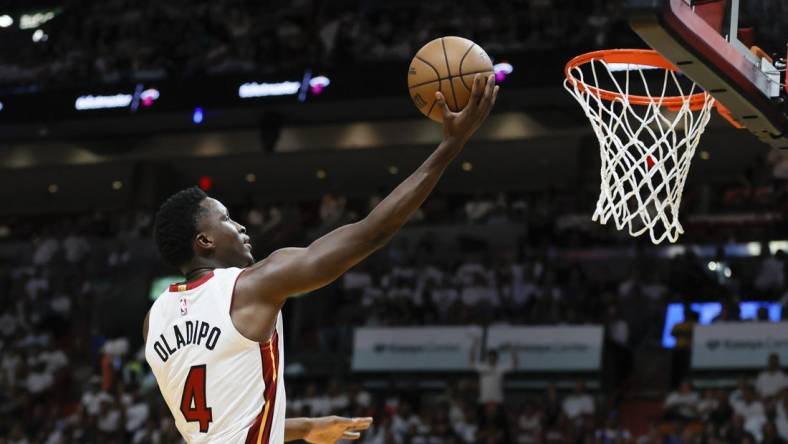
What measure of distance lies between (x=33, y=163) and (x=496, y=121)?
28.2 feet

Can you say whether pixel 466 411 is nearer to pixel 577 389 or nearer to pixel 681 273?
pixel 577 389

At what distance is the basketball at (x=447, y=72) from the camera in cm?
376

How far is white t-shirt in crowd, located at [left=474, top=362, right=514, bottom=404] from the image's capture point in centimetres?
1455

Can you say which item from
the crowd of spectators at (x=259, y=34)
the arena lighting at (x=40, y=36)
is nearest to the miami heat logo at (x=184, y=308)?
the crowd of spectators at (x=259, y=34)

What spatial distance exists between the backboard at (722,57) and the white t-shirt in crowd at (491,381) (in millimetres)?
9316

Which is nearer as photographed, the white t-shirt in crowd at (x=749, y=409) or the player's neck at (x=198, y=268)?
the player's neck at (x=198, y=268)

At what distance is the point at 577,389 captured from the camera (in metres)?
14.2

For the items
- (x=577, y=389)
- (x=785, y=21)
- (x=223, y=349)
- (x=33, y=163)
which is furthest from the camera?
(x=33, y=163)

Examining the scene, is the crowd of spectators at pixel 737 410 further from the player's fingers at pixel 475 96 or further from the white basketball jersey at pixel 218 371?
the player's fingers at pixel 475 96

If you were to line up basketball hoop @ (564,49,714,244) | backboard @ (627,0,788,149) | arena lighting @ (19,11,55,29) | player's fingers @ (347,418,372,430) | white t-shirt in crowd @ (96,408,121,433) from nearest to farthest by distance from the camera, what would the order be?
player's fingers @ (347,418,372,430) < backboard @ (627,0,788,149) < basketball hoop @ (564,49,714,244) < white t-shirt in crowd @ (96,408,121,433) < arena lighting @ (19,11,55,29)

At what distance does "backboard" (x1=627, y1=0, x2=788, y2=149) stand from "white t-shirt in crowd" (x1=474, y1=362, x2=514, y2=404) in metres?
9.32

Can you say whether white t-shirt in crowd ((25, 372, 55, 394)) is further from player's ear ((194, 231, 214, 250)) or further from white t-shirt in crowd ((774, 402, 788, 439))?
player's ear ((194, 231, 214, 250))

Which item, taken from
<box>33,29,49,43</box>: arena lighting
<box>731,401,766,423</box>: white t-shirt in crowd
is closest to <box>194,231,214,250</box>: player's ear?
<box>731,401,766,423</box>: white t-shirt in crowd

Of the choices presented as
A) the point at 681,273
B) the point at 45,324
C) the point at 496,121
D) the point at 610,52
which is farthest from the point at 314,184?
the point at 610,52
